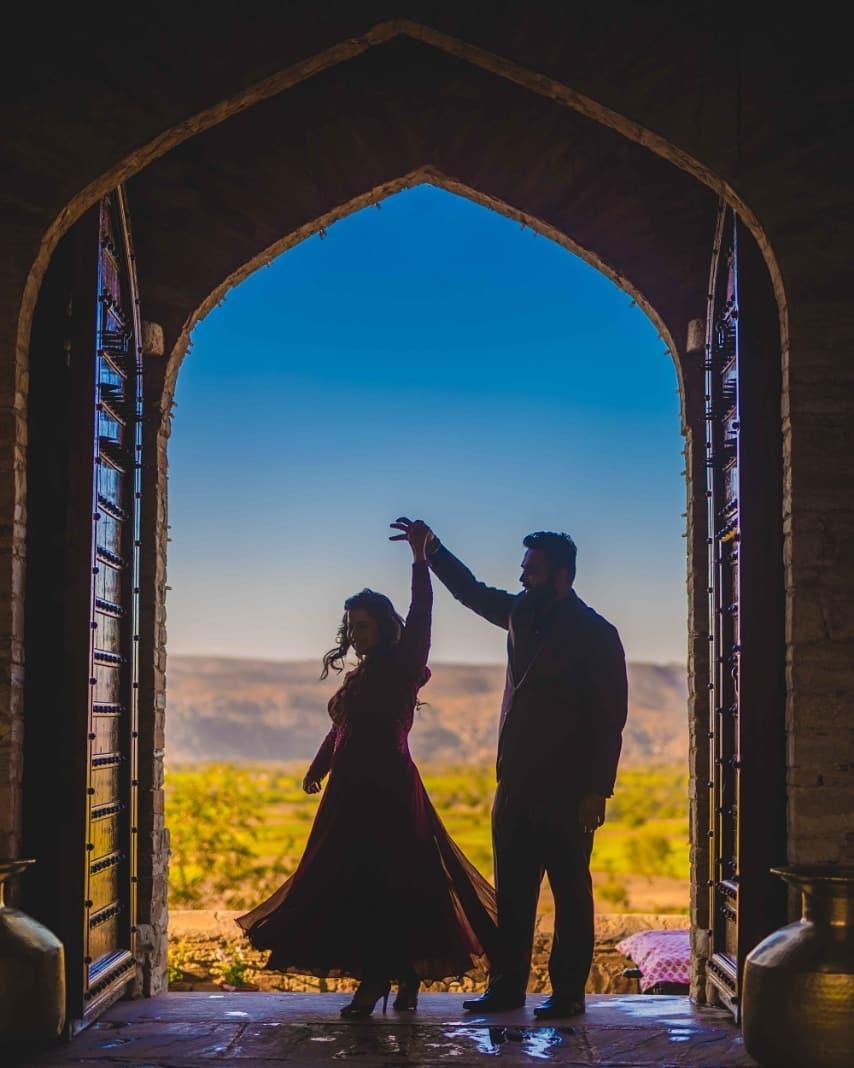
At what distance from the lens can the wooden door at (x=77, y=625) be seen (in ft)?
19.5

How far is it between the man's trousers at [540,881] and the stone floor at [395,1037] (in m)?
0.23

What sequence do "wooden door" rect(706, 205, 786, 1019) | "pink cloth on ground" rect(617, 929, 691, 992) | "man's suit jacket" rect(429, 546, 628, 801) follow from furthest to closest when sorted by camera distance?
1. "pink cloth on ground" rect(617, 929, 691, 992)
2. "man's suit jacket" rect(429, 546, 628, 801)
3. "wooden door" rect(706, 205, 786, 1019)

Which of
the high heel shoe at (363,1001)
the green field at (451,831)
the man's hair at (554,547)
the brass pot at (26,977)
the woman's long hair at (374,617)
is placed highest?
the man's hair at (554,547)

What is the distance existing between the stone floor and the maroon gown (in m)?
0.26

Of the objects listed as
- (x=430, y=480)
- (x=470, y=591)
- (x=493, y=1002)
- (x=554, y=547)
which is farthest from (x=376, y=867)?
(x=430, y=480)

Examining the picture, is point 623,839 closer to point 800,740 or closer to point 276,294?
point 276,294

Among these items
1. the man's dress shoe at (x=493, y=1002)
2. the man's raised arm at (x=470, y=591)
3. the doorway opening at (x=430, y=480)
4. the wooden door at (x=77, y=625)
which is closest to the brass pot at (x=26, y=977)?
the wooden door at (x=77, y=625)

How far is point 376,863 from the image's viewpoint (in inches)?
245

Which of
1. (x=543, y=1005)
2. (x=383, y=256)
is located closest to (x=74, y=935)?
(x=543, y=1005)

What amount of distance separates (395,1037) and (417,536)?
213cm

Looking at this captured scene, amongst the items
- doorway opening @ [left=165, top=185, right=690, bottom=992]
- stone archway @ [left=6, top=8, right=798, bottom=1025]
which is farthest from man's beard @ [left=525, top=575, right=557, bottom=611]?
doorway opening @ [left=165, top=185, right=690, bottom=992]

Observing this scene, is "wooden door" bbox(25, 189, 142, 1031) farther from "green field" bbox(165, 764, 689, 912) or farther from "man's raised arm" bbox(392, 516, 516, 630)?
"green field" bbox(165, 764, 689, 912)

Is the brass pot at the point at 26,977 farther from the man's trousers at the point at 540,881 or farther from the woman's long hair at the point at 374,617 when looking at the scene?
the man's trousers at the point at 540,881

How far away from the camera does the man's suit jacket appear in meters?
6.25
